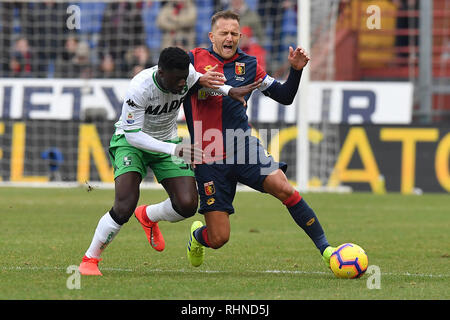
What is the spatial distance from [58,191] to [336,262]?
10.6 metres

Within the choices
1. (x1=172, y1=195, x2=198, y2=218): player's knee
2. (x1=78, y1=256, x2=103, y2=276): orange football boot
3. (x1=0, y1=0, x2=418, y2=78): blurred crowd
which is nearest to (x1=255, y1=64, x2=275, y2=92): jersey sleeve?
(x1=172, y1=195, x2=198, y2=218): player's knee

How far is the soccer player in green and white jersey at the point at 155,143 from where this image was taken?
6867 mm

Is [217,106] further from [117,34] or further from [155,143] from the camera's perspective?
[117,34]

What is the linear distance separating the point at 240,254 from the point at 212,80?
225cm

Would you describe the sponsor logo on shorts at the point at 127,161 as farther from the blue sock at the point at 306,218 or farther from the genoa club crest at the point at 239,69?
the blue sock at the point at 306,218

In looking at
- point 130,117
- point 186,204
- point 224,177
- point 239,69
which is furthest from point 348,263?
point 130,117

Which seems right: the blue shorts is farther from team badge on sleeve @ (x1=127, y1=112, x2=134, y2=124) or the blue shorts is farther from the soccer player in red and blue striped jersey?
team badge on sleeve @ (x1=127, y1=112, x2=134, y2=124)

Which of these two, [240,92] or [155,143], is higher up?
[240,92]

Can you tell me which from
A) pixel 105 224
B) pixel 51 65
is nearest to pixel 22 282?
pixel 105 224

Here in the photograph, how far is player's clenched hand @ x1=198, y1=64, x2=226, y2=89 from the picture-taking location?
7.13 metres

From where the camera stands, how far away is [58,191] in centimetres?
1678

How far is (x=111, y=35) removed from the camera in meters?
19.5

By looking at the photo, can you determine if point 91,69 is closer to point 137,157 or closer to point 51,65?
point 51,65

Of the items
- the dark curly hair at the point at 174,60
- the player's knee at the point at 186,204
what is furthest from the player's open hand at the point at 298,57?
the player's knee at the point at 186,204
